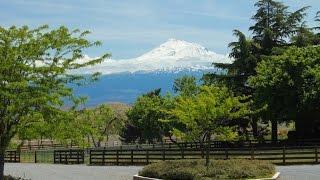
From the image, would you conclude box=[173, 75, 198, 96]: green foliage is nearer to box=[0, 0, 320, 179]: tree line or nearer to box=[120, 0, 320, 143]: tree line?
box=[120, 0, 320, 143]: tree line

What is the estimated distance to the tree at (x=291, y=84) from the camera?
42.2 metres

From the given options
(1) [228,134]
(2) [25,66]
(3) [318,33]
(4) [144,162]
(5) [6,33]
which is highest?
(3) [318,33]

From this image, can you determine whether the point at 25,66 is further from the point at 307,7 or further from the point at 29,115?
the point at 307,7

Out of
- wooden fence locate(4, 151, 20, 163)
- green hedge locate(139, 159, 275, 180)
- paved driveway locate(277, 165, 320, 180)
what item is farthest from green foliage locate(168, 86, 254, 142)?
wooden fence locate(4, 151, 20, 163)

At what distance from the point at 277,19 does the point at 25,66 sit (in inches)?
1549

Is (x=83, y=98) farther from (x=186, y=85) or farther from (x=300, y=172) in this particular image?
(x=186, y=85)

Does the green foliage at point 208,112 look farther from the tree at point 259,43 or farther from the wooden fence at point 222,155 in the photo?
the tree at point 259,43

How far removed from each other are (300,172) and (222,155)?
749cm

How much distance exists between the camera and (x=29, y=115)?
1733cm

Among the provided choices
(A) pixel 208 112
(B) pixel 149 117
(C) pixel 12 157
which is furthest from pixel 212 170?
(B) pixel 149 117

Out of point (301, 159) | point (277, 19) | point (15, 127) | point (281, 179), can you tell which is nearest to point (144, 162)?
point (301, 159)

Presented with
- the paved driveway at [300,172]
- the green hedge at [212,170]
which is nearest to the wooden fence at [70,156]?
the paved driveway at [300,172]

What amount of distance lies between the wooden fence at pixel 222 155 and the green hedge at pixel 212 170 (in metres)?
8.26

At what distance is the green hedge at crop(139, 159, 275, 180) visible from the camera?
2128 cm
